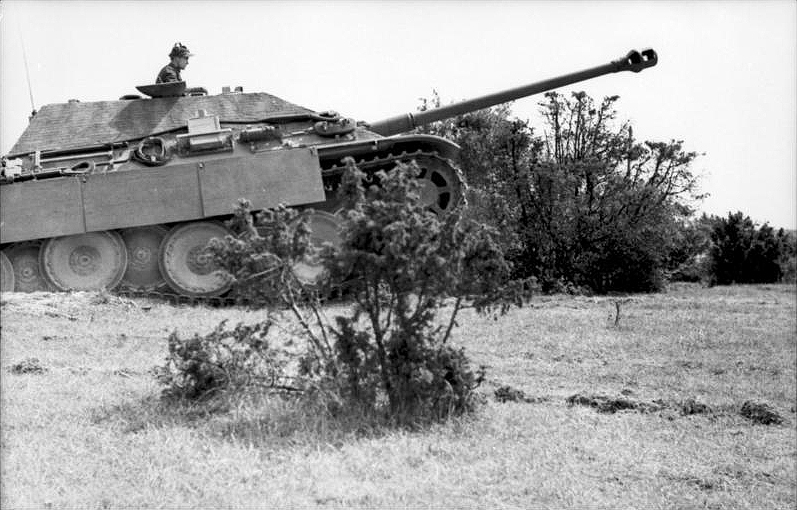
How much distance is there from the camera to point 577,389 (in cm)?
823

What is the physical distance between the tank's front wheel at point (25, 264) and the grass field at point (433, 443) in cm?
533

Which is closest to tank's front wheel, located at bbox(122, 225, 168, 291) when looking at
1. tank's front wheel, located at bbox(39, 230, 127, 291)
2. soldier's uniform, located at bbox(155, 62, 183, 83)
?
tank's front wheel, located at bbox(39, 230, 127, 291)

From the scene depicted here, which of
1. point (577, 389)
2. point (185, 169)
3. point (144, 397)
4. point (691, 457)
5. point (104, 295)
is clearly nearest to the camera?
point (691, 457)

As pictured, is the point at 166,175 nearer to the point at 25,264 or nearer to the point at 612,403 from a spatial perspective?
the point at 25,264

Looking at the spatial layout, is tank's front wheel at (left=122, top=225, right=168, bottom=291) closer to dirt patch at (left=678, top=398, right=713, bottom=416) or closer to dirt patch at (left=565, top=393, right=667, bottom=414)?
dirt patch at (left=565, top=393, right=667, bottom=414)

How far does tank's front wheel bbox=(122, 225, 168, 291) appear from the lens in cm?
1547

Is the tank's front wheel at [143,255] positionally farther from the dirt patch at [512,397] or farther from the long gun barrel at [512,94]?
the dirt patch at [512,397]

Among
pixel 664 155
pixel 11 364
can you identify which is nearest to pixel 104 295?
pixel 11 364

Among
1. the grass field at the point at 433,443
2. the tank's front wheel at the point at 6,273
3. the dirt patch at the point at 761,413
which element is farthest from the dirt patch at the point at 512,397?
the tank's front wheel at the point at 6,273

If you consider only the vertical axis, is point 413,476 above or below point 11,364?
below

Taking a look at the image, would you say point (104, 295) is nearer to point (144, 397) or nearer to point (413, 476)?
point (144, 397)

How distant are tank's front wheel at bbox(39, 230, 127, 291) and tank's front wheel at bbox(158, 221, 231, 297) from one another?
2.38 feet

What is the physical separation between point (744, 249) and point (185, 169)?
13.5 m

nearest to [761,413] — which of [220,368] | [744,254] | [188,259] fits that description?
[220,368]
